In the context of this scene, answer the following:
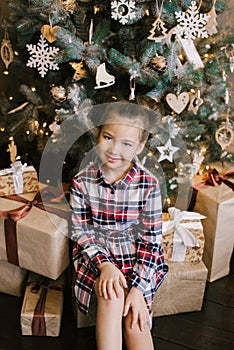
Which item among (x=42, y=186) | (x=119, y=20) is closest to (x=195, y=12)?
(x=119, y=20)

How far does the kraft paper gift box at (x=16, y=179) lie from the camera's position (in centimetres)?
172

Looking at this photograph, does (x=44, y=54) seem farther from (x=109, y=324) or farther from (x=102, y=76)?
(x=109, y=324)

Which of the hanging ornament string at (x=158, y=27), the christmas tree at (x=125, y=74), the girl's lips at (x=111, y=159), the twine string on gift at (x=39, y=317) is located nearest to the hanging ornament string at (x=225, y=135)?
the christmas tree at (x=125, y=74)

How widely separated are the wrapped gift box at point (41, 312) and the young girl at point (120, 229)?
14 centimetres

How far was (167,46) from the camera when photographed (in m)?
1.66

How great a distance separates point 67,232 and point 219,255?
2.16ft

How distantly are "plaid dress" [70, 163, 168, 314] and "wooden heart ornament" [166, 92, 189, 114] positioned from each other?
0.30 meters

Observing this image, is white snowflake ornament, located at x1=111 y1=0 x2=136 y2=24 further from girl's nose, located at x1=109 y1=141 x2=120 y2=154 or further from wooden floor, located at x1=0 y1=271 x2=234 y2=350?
wooden floor, located at x1=0 y1=271 x2=234 y2=350

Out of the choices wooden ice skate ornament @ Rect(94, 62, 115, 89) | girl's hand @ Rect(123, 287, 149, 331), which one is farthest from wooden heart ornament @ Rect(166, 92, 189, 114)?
girl's hand @ Rect(123, 287, 149, 331)

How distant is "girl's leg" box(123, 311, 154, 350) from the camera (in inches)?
52.8

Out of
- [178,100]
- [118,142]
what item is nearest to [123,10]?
[178,100]

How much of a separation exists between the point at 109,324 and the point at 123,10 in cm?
104

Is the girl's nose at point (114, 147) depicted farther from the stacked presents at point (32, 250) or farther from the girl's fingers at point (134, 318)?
the girl's fingers at point (134, 318)

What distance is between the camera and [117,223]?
5.03ft
